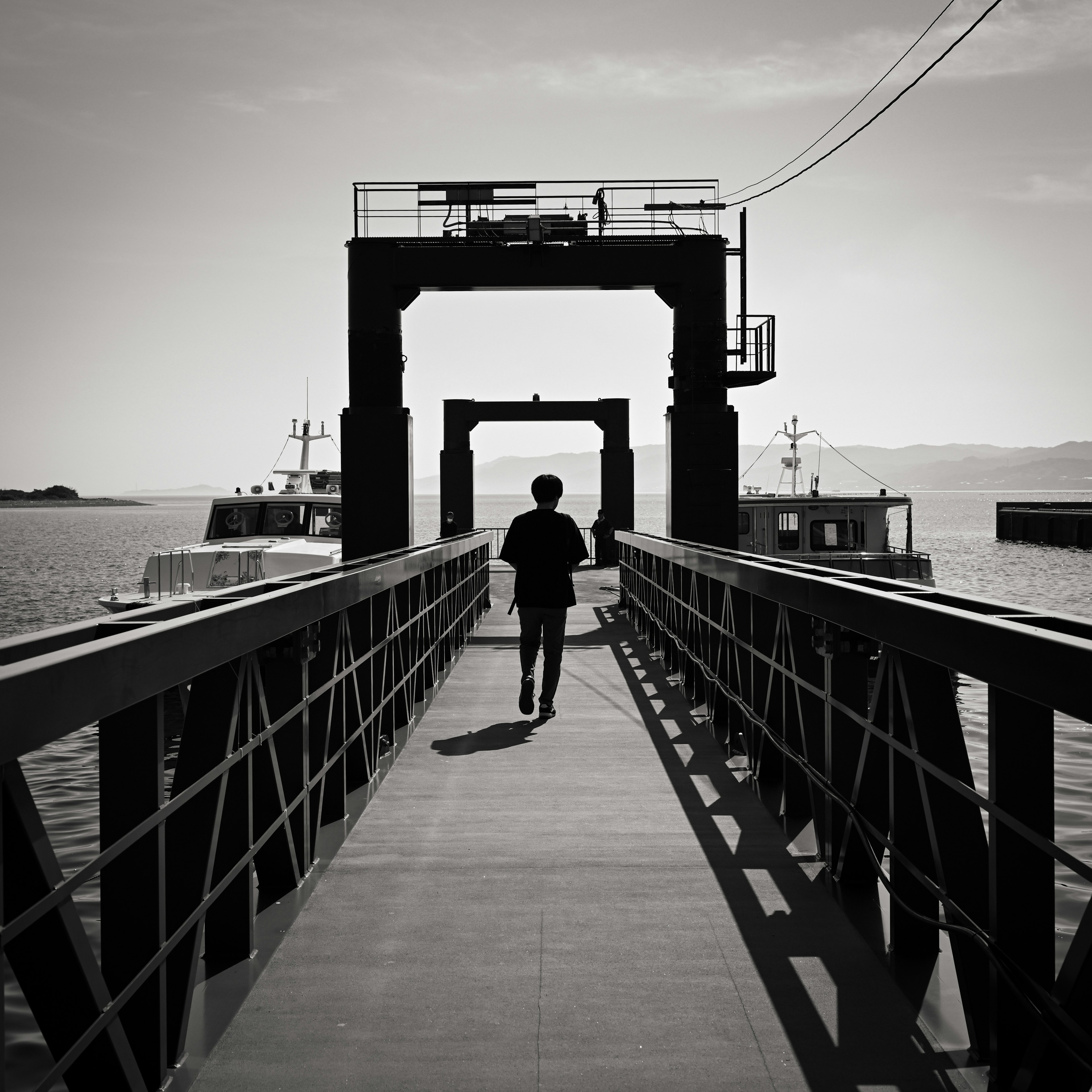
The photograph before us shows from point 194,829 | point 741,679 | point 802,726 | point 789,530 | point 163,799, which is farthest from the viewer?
point 789,530

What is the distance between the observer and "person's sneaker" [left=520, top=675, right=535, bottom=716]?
26.8 feet

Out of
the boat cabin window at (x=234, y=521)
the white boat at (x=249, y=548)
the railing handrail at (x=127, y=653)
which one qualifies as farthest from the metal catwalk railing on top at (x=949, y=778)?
the boat cabin window at (x=234, y=521)

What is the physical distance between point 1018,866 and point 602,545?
92.1ft

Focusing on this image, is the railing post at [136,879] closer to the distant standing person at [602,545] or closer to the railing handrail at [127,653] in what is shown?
the railing handrail at [127,653]

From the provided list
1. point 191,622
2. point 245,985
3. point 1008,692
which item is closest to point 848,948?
point 1008,692

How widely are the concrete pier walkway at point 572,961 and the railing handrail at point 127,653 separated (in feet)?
3.76

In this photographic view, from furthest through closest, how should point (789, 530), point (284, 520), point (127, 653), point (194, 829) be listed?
point (789, 530), point (284, 520), point (194, 829), point (127, 653)

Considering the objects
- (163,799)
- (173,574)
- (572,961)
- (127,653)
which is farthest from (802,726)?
(173,574)

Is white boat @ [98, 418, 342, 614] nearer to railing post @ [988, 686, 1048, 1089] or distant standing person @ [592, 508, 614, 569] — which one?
distant standing person @ [592, 508, 614, 569]

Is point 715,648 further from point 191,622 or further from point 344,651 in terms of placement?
point 191,622

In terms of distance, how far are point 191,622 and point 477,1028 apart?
148cm

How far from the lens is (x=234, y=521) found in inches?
715

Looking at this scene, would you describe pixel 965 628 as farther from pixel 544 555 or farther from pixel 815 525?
pixel 815 525

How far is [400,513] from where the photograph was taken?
1434cm
